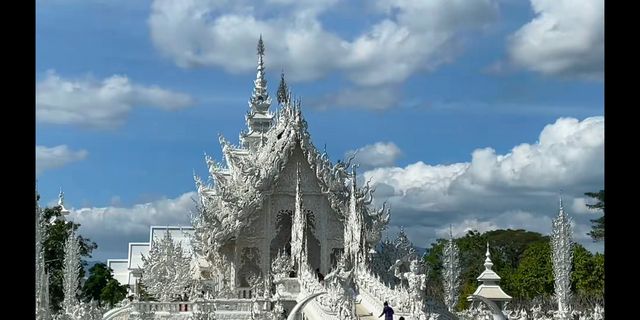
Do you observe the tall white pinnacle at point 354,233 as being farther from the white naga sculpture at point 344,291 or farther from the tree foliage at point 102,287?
the tree foliage at point 102,287

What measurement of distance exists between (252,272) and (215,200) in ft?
8.81

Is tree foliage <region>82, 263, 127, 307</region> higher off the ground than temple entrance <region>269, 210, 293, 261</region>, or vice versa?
temple entrance <region>269, 210, 293, 261</region>

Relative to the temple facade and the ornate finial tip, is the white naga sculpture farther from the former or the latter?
the ornate finial tip

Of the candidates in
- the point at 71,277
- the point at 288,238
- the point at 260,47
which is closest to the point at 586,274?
the point at 288,238

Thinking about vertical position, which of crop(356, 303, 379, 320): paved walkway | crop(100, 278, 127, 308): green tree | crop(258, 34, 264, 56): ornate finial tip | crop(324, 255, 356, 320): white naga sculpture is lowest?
crop(100, 278, 127, 308): green tree

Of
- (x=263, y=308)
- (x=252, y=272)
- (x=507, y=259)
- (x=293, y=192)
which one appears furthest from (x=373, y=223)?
(x=507, y=259)

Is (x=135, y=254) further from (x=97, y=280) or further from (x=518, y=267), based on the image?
(x=518, y=267)

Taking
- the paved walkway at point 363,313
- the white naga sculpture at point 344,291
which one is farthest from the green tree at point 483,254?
the white naga sculpture at point 344,291

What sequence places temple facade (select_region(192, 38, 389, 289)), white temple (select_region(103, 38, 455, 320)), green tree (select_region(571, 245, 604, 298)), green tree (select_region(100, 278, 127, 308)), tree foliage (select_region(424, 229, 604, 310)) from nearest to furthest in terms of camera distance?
white temple (select_region(103, 38, 455, 320)) → temple facade (select_region(192, 38, 389, 289)) → green tree (select_region(571, 245, 604, 298)) → tree foliage (select_region(424, 229, 604, 310)) → green tree (select_region(100, 278, 127, 308))

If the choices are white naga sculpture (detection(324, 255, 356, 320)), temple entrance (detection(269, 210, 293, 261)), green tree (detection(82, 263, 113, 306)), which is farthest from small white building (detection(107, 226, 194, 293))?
white naga sculpture (detection(324, 255, 356, 320))

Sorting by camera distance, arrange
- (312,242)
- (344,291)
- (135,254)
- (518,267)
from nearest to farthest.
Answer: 1. (344,291)
2. (312,242)
3. (518,267)
4. (135,254)

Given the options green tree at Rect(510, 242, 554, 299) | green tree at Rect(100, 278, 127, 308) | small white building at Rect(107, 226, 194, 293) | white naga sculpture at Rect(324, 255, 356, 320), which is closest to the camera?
white naga sculpture at Rect(324, 255, 356, 320)

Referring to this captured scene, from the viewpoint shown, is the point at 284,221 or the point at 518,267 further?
the point at 518,267
